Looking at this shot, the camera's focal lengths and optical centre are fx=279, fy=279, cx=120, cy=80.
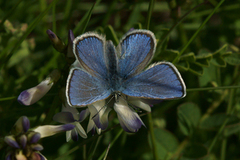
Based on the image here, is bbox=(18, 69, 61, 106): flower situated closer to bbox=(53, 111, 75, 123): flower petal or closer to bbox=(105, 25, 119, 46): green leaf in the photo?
bbox=(53, 111, 75, 123): flower petal

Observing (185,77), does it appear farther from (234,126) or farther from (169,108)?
(234,126)

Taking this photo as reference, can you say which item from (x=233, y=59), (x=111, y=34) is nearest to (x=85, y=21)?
(x=111, y=34)

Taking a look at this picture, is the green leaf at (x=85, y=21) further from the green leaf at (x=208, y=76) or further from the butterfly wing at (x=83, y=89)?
the green leaf at (x=208, y=76)

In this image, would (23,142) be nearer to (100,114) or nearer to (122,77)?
(100,114)

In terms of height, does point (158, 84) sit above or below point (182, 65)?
above

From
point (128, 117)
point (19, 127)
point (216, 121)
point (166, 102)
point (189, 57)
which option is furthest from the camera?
point (166, 102)

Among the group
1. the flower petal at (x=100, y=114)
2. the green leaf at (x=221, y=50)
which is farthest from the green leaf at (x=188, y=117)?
the flower petal at (x=100, y=114)
